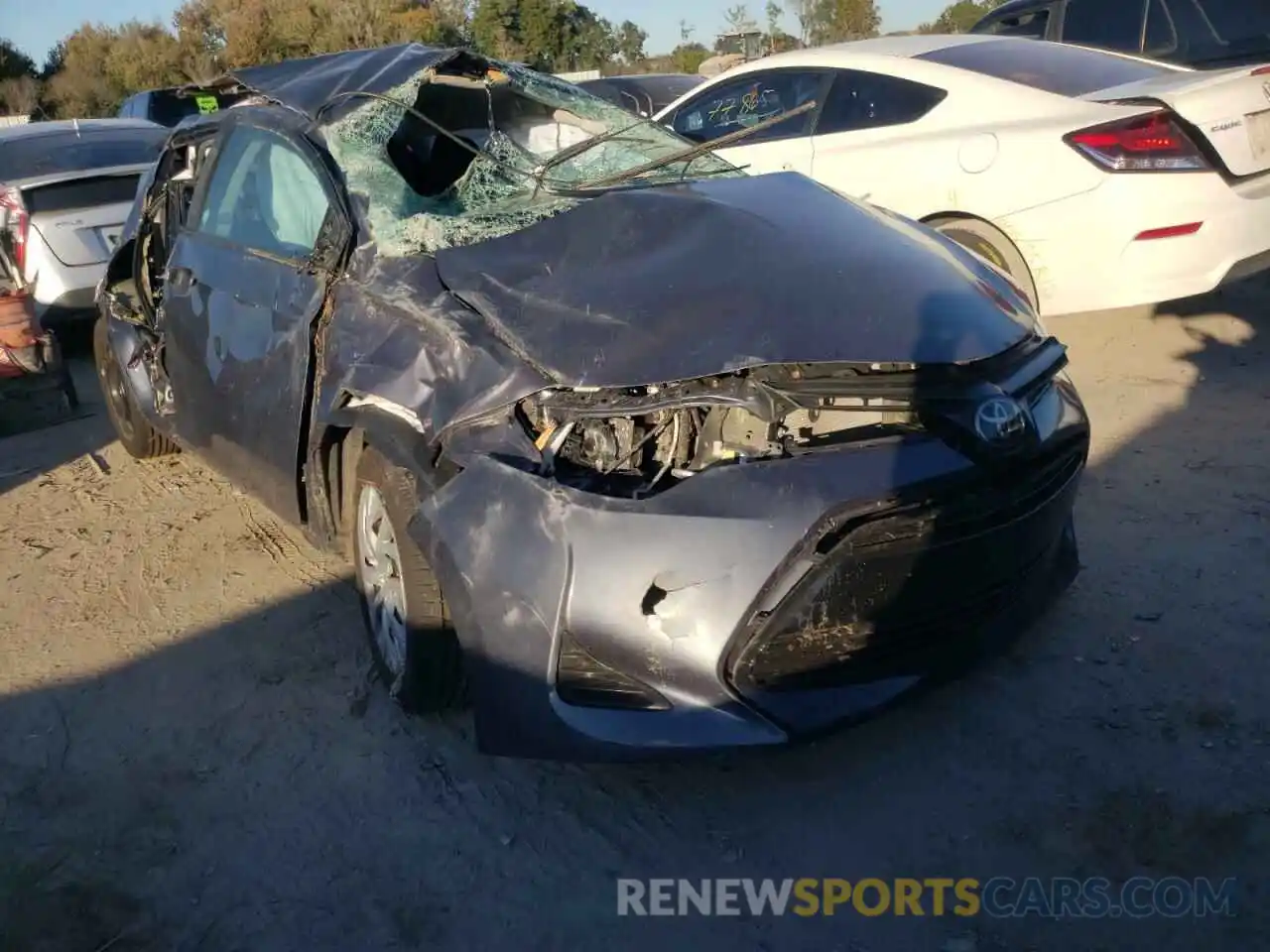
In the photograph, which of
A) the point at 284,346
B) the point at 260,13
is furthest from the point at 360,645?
the point at 260,13

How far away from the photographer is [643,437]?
272cm

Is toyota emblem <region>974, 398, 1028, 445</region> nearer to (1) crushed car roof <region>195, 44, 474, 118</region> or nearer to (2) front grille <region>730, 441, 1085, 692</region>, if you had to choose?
(2) front grille <region>730, 441, 1085, 692</region>

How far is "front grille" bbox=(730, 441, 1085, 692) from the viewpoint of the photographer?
2.49m

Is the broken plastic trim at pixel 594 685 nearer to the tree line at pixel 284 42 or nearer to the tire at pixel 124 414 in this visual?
the tire at pixel 124 414

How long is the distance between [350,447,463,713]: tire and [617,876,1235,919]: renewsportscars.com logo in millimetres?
817

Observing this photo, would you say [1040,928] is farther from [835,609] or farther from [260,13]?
[260,13]

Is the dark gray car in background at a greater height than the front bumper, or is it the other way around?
the dark gray car in background

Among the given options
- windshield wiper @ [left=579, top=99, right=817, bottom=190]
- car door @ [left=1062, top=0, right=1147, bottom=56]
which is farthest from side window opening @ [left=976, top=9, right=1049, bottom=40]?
windshield wiper @ [left=579, top=99, right=817, bottom=190]

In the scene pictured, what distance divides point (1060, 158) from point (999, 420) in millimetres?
3134

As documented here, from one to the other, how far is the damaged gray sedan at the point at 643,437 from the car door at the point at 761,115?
8.61 ft

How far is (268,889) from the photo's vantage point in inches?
107

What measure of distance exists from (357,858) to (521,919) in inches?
19.4

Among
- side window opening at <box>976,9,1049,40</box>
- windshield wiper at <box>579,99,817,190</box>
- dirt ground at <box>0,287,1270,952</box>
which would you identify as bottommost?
dirt ground at <box>0,287,1270,952</box>

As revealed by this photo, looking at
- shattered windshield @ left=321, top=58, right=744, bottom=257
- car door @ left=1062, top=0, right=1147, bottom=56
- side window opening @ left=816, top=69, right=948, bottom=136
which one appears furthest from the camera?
car door @ left=1062, top=0, right=1147, bottom=56
